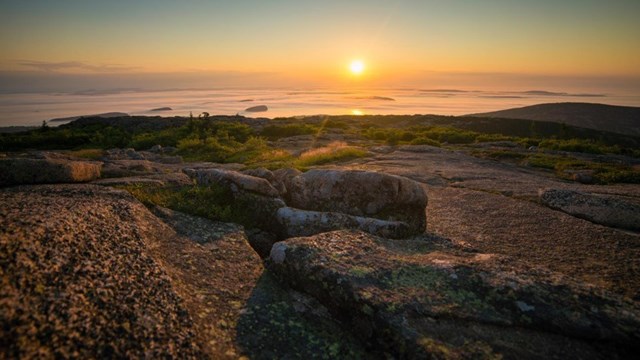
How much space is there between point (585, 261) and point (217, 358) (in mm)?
6588

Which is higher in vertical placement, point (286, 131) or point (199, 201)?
point (199, 201)

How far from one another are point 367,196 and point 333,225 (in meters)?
1.49

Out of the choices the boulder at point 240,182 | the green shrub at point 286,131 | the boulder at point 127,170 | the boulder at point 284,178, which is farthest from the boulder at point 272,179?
the green shrub at point 286,131

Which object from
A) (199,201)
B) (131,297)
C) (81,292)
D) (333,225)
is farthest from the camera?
(199,201)

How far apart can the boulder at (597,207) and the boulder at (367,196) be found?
13.4 feet

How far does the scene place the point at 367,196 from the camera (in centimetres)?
861

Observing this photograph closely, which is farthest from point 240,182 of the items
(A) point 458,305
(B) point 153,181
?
(A) point 458,305

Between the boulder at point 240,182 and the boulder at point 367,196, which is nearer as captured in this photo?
the boulder at point 367,196

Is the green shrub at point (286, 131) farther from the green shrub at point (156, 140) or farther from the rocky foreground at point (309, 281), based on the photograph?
the rocky foreground at point (309, 281)

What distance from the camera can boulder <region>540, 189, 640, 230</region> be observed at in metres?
8.09

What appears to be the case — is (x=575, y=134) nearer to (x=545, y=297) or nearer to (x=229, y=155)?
(x=229, y=155)

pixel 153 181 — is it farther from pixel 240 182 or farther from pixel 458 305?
pixel 458 305

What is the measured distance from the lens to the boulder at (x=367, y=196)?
8.39m

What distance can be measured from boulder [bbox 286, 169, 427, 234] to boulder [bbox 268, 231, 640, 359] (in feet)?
8.16
